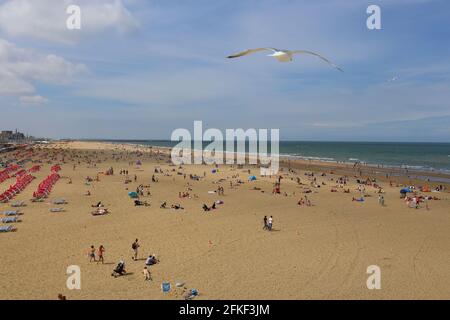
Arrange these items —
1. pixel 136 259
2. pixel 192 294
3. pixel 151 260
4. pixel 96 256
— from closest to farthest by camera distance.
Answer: pixel 192 294 < pixel 151 260 < pixel 136 259 < pixel 96 256

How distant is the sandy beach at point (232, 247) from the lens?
1152 cm

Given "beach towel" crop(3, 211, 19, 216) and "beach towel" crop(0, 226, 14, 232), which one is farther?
"beach towel" crop(3, 211, 19, 216)

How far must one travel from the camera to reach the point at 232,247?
616 inches

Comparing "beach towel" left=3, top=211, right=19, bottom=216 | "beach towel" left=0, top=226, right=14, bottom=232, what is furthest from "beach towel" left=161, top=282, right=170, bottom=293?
"beach towel" left=3, top=211, right=19, bottom=216

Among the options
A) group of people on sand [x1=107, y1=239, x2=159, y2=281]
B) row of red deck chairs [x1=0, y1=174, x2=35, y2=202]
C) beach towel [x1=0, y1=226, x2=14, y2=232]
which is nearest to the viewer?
group of people on sand [x1=107, y1=239, x2=159, y2=281]

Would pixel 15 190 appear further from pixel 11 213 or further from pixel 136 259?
pixel 136 259

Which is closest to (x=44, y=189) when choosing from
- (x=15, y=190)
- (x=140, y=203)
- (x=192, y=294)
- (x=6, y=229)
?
(x=15, y=190)

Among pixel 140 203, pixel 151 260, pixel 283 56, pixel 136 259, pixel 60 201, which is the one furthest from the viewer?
pixel 140 203

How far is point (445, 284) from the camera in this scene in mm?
12117

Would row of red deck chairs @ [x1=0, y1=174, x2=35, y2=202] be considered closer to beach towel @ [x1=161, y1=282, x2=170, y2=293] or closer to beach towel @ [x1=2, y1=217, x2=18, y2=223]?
beach towel @ [x1=2, y1=217, x2=18, y2=223]

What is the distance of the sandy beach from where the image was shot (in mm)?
11516

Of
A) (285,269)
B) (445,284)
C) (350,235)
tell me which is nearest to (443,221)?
(350,235)

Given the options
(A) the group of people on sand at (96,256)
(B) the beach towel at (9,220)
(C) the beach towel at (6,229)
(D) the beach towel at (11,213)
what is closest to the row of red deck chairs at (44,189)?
(D) the beach towel at (11,213)

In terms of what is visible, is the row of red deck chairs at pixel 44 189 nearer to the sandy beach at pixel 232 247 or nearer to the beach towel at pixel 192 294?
the sandy beach at pixel 232 247
